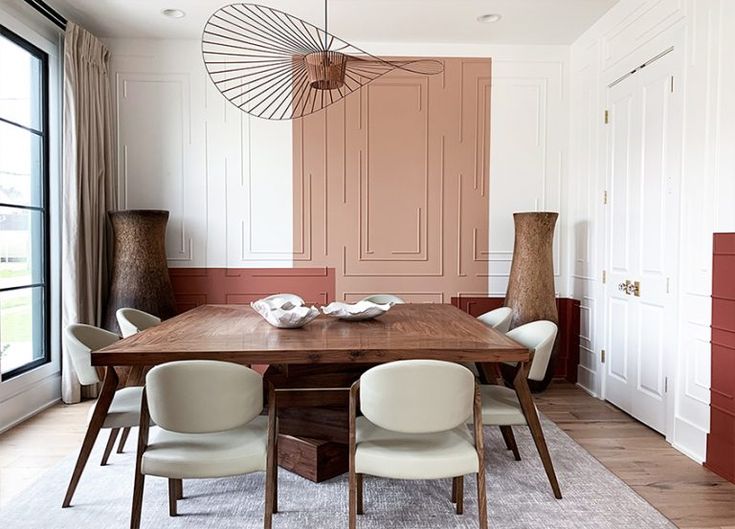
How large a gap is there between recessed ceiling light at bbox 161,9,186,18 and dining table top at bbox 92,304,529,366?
2.58 metres

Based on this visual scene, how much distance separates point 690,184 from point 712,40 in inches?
31.3

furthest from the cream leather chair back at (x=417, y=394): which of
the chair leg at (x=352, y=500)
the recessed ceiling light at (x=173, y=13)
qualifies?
the recessed ceiling light at (x=173, y=13)

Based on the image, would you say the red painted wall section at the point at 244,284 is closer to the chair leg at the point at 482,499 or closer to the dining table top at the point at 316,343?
the dining table top at the point at 316,343

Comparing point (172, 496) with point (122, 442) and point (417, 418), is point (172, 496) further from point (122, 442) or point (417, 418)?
point (417, 418)

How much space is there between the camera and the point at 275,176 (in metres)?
4.83

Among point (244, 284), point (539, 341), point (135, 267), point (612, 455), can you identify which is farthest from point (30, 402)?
point (612, 455)

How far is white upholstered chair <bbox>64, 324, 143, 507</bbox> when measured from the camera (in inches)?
98.1

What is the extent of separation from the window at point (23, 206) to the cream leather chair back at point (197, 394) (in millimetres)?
2320

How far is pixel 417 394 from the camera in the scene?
191 centimetres

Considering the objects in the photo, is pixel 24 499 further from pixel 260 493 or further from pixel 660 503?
pixel 660 503

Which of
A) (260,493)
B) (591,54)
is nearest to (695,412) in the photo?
(260,493)

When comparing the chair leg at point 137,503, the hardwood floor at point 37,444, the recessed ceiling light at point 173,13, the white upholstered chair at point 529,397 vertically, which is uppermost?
the recessed ceiling light at point 173,13

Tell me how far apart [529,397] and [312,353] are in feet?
3.56

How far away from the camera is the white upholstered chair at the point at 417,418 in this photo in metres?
1.91
